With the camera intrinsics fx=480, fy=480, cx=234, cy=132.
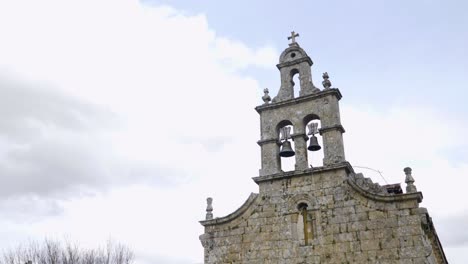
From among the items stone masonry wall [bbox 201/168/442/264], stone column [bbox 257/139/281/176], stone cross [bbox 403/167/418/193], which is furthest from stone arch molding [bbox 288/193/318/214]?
stone cross [bbox 403/167/418/193]

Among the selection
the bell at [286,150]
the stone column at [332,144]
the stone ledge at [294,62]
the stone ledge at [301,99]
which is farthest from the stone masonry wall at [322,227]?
the stone ledge at [294,62]

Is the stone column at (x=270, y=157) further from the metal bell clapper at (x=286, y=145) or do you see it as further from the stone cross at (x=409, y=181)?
the stone cross at (x=409, y=181)

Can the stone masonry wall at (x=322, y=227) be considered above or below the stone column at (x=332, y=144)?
below

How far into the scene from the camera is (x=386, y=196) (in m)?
13.1

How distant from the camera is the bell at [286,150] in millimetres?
14938

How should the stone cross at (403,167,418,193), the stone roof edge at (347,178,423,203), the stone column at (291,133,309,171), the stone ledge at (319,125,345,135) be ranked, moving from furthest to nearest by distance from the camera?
the stone column at (291,133,309,171)
the stone ledge at (319,125,345,135)
the stone cross at (403,167,418,193)
the stone roof edge at (347,178,423,203)

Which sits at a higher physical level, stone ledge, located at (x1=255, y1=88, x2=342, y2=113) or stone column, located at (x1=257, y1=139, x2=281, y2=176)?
stone ledge, located at (x1=255, y1=88, x2=342, y2=113)

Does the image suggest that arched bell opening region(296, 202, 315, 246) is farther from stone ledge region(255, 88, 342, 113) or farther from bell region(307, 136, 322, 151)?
stone ledge region(255, 88, 342, 113)

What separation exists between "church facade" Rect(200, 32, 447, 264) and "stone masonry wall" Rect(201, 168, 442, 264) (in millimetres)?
26

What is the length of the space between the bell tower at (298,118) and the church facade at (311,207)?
0.10 feet

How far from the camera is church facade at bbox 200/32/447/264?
12.8 metres

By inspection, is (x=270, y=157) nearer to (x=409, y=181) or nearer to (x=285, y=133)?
(x=285, y=133)

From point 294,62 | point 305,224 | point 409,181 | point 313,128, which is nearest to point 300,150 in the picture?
point 313,128

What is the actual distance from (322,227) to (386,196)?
1968 millimetres
